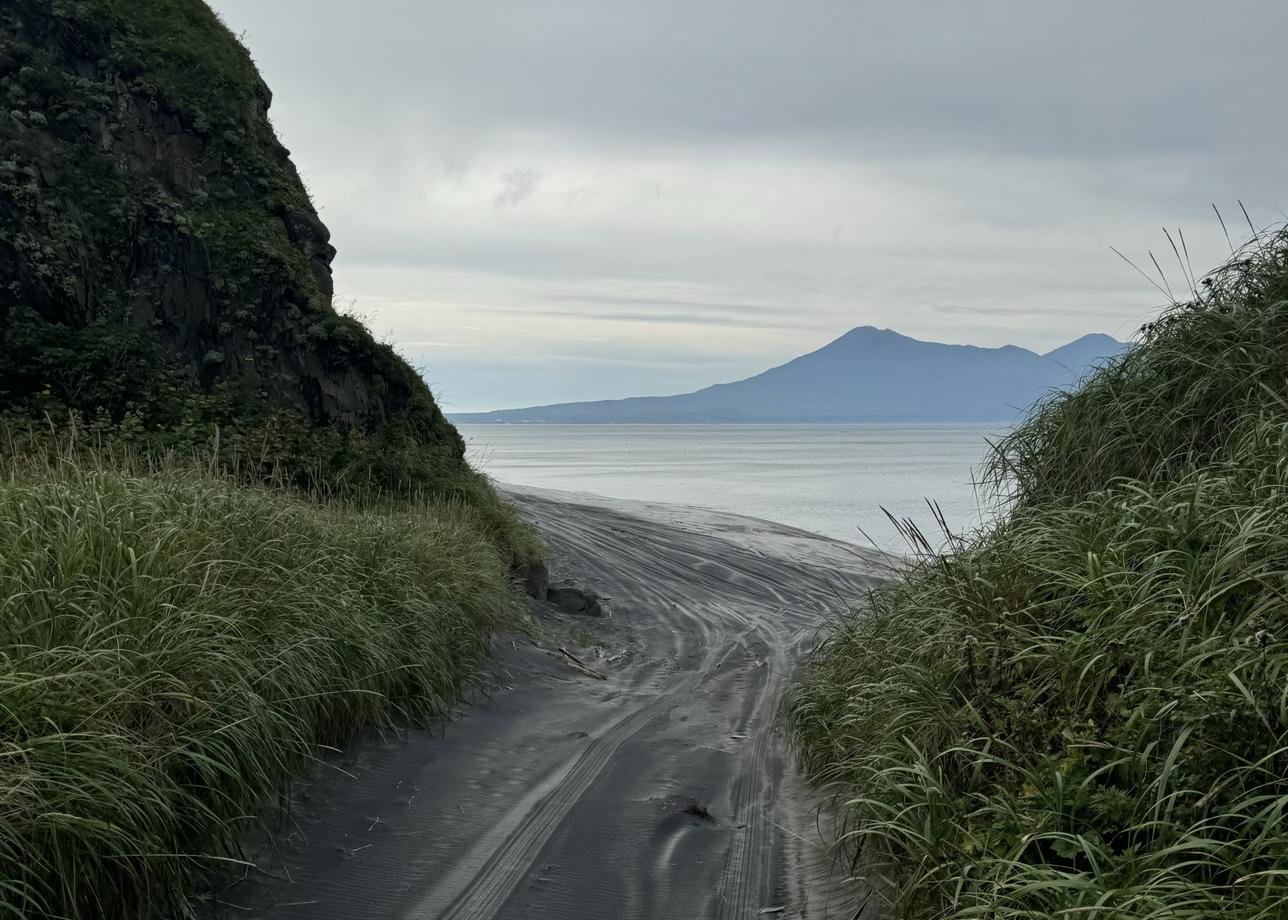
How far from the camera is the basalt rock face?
12.5m

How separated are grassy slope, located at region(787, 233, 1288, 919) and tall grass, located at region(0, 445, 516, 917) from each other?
115 inches

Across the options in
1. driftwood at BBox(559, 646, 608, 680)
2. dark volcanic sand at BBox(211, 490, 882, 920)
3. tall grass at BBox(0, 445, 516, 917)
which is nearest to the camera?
tall grass at BBox(0, 445, 516, 917)

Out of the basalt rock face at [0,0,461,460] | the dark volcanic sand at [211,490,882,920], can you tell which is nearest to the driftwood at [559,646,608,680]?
A: the dark volcanic sand at [211,490,882,920]

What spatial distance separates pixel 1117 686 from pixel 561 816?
3220 mm

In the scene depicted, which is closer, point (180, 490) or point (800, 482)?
point (180, 490)

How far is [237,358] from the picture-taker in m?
Result: 13.6

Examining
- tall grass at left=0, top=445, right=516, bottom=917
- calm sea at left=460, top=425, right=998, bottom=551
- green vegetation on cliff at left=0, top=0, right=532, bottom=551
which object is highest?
green vegetation on cliff at left=0, top=0, right=532, bottom=551

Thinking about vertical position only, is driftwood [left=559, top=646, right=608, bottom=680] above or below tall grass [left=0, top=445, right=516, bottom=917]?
below

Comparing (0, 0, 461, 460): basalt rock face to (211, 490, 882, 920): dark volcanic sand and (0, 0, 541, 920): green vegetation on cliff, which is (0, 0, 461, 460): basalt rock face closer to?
(0, 0, 541, 920): green vegetation on cliff

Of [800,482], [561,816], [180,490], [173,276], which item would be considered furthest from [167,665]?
[800,482]

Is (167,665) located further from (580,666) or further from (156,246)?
(156,246)

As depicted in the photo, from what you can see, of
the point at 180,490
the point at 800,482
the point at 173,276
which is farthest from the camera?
the point at 800,482

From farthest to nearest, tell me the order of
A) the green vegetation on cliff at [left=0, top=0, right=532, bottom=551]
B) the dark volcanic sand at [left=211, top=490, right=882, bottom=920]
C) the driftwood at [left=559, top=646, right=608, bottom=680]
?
1. the green vegetation on cliff at [left=0, top=0, right=532, bottom=551]
2. the driftwood at [left=559, top=646, right=608, bottom=680]
3. the dark volcanic sand at [left=211, top=490, right=882, bottom=920]

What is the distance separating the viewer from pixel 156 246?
13.5 m
